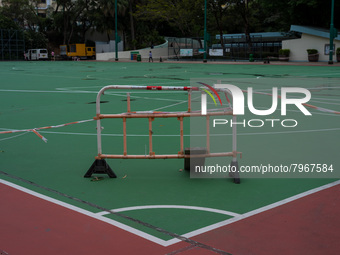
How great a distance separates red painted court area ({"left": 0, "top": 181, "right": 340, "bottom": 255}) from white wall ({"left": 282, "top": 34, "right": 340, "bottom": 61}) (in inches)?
1954

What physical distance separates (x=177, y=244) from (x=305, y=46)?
5267 centimetres

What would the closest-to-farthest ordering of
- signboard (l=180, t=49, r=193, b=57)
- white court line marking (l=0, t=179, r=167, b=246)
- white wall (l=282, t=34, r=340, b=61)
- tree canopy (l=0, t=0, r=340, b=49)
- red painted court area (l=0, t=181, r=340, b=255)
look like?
red painted court area (l=0, t=181, r=340, b=255) < white court line marking (l=0, t=179, r=167, b=246) < white wall (l=282, t=34, r=340, b=61) < tree canopy (l=0, t=0, r=340, b=49) < signboard (l=180, t=49, r=193, b=57)

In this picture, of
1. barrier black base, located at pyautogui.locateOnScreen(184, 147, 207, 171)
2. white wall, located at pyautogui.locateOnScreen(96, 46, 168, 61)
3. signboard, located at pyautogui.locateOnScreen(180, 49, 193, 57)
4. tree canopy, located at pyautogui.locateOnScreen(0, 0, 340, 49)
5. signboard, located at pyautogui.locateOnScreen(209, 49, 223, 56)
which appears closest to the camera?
barrier black base, located at pyautogui.locateOnScreen(184, 147, 207, 171)

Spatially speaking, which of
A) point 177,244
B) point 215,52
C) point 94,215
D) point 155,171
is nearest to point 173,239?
point 177,244

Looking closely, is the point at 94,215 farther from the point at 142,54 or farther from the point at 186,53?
the point at 142,54

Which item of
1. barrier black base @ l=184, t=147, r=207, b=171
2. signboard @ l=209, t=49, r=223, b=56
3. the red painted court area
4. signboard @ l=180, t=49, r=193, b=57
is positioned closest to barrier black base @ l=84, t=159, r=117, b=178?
barrier black base @ l=184, t=147, r=207, b=171

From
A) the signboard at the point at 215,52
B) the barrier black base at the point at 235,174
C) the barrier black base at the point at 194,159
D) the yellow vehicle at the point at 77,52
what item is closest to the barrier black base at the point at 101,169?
the barrier black base at the point at 194,159

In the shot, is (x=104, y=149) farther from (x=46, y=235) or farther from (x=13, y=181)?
(x=46, y=235)

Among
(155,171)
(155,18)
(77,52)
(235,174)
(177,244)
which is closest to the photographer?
(177,244)

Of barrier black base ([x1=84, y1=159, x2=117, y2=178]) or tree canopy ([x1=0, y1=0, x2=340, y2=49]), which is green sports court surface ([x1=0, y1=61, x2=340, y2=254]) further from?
tree canopy ([x1=0, y1=0, x2=340, y2=49])

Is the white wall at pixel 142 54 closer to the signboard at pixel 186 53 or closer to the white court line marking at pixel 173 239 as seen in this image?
the signboard at pixel 186 53

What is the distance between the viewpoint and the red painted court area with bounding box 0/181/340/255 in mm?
4609

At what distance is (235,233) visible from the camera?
195 inches

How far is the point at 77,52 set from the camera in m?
80.4
